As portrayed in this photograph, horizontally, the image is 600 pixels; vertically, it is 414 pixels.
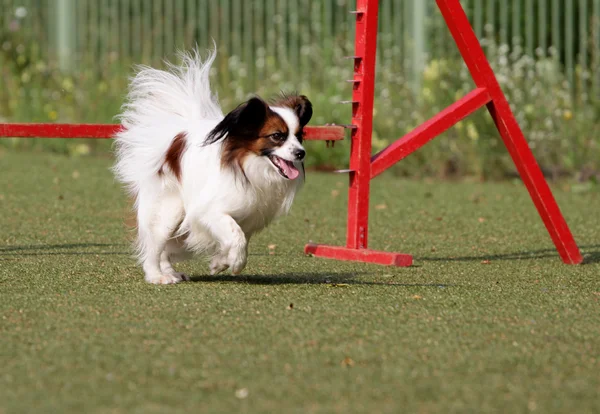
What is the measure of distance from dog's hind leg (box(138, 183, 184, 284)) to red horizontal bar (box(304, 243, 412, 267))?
1179 mm

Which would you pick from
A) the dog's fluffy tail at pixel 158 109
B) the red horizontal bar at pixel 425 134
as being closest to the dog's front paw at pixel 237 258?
the dog's fluffy tail at pixel 158 109

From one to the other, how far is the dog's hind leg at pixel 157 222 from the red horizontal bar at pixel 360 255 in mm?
1179

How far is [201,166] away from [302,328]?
1436 mm

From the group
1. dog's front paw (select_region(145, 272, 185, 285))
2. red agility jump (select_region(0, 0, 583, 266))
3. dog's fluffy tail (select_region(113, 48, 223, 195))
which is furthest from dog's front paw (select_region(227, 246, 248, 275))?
red agility jump (select_region(0, 0, 583, 266))

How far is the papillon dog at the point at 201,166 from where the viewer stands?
17.1 feet

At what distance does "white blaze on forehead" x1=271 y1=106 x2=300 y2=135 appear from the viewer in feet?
17.1

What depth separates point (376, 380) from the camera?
343 centimetres

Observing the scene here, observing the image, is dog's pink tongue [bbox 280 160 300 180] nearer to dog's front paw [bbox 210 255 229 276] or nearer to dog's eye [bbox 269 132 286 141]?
dog's eye [bbox 269 132 286 141]

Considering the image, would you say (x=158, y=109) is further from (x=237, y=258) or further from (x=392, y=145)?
(x=392, y=145)

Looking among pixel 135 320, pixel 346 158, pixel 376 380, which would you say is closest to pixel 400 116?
pixel 346 158

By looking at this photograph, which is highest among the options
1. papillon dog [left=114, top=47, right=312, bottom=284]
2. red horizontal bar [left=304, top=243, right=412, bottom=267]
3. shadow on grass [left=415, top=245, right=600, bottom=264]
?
papillon dog [left=114, top=47, right=312, bottom=284]

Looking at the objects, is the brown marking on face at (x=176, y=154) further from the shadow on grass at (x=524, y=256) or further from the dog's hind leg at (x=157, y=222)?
the shadow on grass at (x=524, y=256)

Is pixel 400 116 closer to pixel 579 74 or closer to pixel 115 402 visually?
pixel 579 74

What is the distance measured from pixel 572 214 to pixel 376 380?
561 centimetres
